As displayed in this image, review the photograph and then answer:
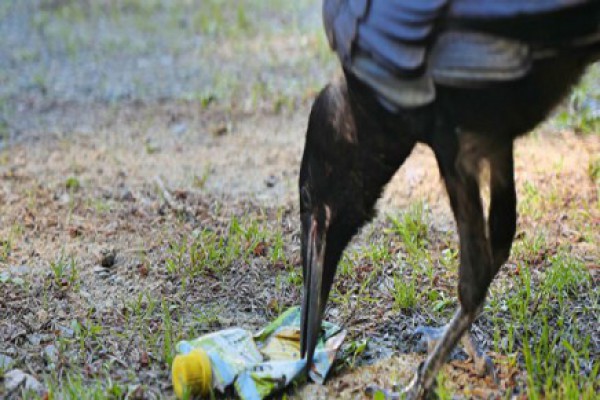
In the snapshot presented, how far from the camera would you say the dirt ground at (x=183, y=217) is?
3637mm

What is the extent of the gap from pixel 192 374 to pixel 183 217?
1.74m

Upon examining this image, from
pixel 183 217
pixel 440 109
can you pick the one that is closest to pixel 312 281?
pixel 440 109

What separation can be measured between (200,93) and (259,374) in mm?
4455

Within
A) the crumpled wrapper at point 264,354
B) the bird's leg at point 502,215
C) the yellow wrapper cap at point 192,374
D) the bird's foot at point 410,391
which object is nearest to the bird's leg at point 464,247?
the bird's foot at point 410,391

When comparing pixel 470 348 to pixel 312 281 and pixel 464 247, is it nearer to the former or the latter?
pixel 464 247

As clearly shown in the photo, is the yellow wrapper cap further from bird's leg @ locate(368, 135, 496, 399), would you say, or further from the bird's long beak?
bird's leg @ locate(368, 135, 496, 399)

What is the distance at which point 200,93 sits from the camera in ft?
24.5

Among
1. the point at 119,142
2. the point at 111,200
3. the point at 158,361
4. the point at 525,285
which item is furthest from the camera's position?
the point at 119,142

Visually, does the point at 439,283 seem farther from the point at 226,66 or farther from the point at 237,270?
the point at 226,66

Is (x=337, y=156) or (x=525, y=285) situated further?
(x=525, y=285)

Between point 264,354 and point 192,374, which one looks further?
point 264,354

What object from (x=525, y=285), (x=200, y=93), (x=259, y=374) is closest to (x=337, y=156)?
(x=259, y=374)

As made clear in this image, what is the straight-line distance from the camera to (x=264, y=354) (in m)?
3.60

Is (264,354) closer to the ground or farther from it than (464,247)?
closer to the ground
